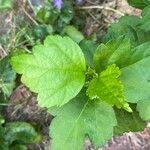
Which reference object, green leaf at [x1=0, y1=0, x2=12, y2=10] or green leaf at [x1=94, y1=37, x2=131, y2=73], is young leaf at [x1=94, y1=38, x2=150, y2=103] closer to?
green leaf at [x1=94, y1=37, x2=131, y2=73]

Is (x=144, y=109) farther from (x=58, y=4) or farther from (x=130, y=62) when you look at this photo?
(x=58, y=4)

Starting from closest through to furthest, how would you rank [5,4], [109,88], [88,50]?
[109,88] → [88,50] → [5,4]

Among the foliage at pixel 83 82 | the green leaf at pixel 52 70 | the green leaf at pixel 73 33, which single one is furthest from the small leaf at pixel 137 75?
the green leaf at pixel 73 33

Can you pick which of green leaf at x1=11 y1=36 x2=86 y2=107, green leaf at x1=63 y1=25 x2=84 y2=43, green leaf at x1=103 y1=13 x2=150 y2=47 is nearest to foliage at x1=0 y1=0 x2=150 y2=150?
Result: green leaf at x1=11 y1=36 x2=86 y2=107

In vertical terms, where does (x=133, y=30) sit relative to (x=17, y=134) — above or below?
above

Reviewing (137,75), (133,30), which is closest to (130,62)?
(137,75)

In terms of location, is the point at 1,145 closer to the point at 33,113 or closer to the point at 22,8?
the point at 33,113

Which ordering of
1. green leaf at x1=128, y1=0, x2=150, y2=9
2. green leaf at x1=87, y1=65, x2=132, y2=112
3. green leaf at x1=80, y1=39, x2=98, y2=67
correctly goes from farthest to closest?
green leaf at x1=128, y1=0, x2=150, y2=9 → green leaf at x1=80, y1=39, x2=98, y2=67 → green leaf at x1=87, y1=65, x2=132, y2=112
